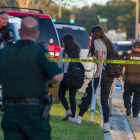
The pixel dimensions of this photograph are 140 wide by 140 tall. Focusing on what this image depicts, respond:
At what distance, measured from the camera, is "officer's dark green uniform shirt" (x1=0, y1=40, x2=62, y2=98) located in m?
3.86

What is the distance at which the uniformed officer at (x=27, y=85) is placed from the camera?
381 centimetres

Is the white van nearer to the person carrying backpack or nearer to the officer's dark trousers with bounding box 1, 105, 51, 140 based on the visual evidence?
the person carrying backpack

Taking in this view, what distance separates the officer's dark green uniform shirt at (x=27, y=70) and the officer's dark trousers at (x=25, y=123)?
124 millimetres

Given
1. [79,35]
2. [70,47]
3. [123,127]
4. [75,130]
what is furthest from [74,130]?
[79,35]

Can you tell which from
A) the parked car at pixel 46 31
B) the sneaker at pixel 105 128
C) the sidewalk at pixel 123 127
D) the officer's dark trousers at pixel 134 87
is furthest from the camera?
the parked car at pixel 46 31

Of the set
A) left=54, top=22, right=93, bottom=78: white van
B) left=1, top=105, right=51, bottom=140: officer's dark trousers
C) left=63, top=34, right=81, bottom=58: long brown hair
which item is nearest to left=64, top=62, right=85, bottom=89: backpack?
left=63, top=34, right=81, bottom=58: long brown hair

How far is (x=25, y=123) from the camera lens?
3793mm

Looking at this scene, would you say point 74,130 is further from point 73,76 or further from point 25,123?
point 25,123

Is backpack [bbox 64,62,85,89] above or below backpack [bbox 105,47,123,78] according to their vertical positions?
below

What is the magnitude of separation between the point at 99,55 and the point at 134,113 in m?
3.03

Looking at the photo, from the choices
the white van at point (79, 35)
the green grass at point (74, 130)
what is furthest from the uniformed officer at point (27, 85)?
the white van at point (79, 35)

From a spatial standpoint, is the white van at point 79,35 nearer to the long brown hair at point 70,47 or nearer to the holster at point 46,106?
the long brown hair at point 70,47

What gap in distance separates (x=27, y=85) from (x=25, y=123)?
0.33 m

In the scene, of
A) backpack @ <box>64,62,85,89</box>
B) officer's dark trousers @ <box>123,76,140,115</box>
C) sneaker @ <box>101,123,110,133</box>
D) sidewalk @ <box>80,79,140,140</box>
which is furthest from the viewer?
officer's dark trousers @ <box>123,76,140,115</box>
